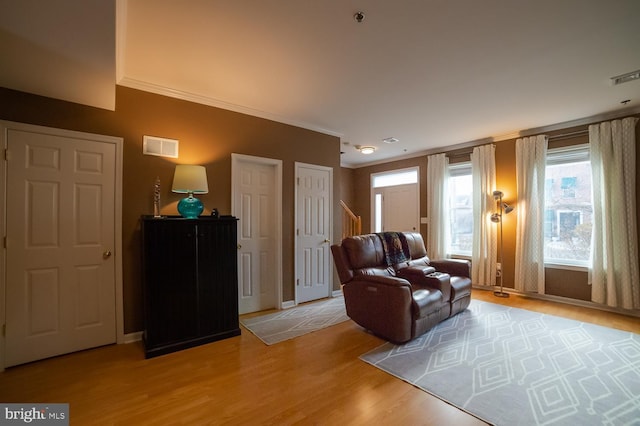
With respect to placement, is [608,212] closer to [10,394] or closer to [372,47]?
[372,47]

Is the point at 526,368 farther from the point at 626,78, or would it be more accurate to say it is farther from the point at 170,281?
the point at 170,281

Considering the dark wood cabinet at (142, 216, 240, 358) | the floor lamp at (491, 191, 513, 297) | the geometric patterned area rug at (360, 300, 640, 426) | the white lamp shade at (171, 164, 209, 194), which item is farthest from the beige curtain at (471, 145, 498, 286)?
the white lamp shade at (171, 164, 209, 194)

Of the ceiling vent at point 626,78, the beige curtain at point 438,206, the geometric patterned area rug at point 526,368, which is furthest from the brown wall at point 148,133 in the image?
the ceiling vent at point 626,78

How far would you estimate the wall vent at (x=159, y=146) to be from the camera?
9.45 feet

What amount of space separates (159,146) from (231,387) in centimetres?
245

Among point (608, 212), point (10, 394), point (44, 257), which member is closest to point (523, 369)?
point (608, 212)

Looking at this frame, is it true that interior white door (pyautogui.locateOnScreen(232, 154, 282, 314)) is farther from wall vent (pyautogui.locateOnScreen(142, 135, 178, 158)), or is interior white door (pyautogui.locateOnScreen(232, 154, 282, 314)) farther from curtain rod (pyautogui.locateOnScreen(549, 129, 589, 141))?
curtain rod (pyautogui.locateOnScreen(549, 129, 589, 141))

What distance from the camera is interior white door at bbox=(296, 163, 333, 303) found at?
408cm

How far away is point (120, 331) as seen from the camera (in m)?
2.74

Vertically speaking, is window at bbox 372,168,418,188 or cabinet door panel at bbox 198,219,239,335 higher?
window at bbox 372,168,418,188

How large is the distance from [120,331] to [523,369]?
3.71m

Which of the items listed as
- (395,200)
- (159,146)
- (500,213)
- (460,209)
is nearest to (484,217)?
(500,213)

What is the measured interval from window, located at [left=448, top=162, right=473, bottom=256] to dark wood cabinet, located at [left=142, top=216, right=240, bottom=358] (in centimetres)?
430
